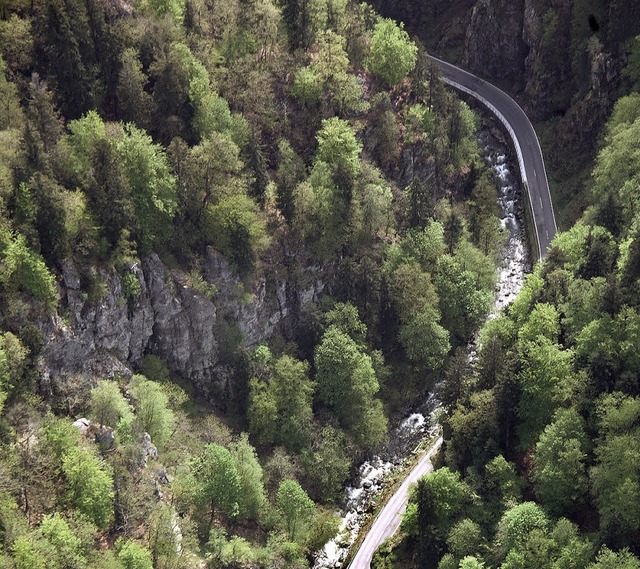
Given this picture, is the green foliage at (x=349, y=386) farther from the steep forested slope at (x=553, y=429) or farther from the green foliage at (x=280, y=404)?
the steep forested slope at (x=553, y=429)

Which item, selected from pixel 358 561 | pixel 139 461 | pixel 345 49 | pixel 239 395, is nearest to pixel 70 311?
pixel 139 461

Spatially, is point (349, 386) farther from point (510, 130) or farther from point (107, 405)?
point (510, 130)

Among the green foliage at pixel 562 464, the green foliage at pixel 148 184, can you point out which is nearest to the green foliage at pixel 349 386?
the green foliage at pixel 562 464

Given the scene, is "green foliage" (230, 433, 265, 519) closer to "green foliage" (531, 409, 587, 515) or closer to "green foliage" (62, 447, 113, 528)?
"green foliage" (62, 447, 113, 528)

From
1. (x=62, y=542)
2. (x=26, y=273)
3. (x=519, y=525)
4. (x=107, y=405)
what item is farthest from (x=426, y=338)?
(x=62, y=542)

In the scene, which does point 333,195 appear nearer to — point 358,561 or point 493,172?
point 493,172
